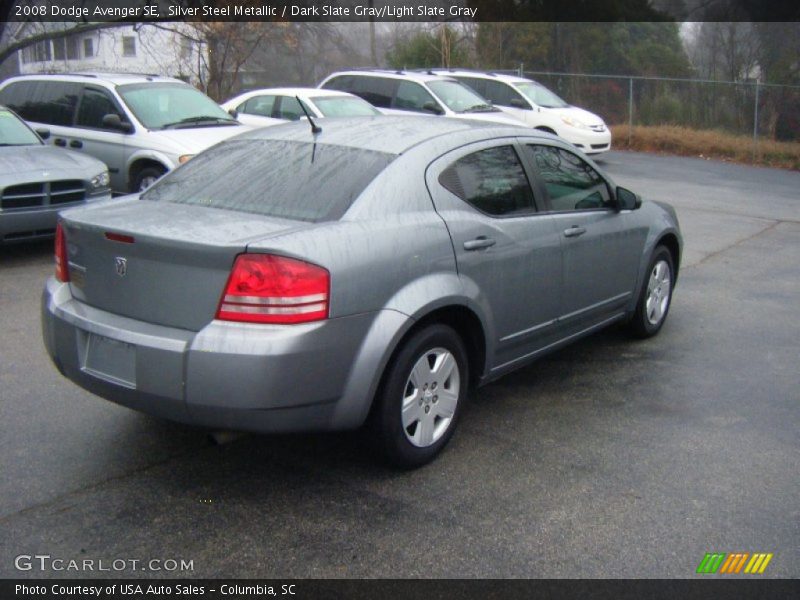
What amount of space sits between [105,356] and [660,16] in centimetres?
2761

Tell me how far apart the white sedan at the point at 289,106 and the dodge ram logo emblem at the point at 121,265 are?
10261 mm

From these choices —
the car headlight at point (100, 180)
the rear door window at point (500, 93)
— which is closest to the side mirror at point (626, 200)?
the car headlight at point (100, 180)

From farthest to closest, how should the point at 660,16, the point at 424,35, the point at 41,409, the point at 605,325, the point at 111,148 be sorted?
the point at 424,35 < the point at 660,16 < the point at 111,148 < the point at 605,325 < the point at 41,409

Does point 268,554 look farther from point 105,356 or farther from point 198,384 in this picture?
point 105,356

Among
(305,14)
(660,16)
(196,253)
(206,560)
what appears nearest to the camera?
(206,560)

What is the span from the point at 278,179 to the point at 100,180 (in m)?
5.57

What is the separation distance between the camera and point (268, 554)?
3.90 metres

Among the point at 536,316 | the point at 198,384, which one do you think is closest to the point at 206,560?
the point at 198,384

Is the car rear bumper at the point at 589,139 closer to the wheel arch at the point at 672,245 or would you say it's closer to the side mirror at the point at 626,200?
the wheel arch at the point at 672,245

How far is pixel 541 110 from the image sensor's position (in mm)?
19688

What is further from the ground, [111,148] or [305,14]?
[305,14]

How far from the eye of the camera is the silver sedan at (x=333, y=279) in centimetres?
409
